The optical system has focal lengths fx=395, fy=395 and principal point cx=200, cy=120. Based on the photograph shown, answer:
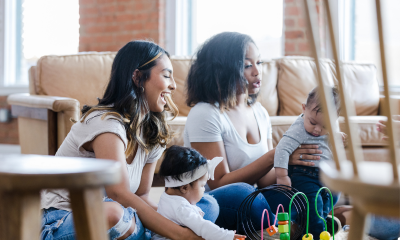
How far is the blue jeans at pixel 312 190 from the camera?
142 centimetres

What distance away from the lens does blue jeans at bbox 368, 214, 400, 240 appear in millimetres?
1449

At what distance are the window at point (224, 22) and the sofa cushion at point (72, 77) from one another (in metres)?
1.24

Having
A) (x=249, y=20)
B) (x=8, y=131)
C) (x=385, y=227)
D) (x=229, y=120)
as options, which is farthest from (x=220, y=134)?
(x=8, y=131)

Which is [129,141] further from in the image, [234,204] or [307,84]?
[307,84]

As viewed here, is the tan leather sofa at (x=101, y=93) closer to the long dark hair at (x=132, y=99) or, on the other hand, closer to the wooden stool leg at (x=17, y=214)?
the long dark hair at (x=132, y=99)

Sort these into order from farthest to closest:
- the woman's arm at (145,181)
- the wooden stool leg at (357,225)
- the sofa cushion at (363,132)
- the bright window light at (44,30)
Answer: the bright window light at (44,30) → the sofa cushion at (363,132) → the woman's arm at (145,181) → the wooden stool leg at (357,225)

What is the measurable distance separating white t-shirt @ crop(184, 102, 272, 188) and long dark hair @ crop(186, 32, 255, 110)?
6cm

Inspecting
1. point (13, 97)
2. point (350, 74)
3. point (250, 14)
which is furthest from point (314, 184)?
point (250, 14)

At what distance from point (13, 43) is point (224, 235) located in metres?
4.11

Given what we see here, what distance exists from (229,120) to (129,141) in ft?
1.64

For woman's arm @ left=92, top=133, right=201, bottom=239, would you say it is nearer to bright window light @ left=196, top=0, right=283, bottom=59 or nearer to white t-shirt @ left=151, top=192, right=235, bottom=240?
white t-shirt @ left=151, top=192, right=235, bottom=240

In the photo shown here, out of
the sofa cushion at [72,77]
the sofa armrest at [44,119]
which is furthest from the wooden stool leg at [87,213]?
the sofa cushion at [72,77]

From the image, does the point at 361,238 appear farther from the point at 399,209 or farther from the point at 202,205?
the point at 202,205

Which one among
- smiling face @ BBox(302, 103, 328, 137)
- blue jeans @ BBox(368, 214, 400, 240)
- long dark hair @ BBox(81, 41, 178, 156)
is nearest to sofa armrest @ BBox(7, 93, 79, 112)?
long dark hair @ BBox(81, 41, 178, 156)
